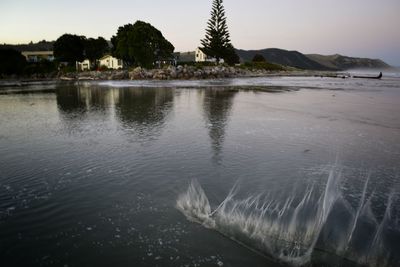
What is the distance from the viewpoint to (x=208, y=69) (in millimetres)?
100625

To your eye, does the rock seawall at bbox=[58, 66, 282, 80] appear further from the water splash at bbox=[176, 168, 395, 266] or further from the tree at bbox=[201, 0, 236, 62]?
the water splash at bbox=[176, 168, 395, 266]

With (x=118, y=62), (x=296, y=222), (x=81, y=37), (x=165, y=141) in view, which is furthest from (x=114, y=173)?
(x=81, y=37)

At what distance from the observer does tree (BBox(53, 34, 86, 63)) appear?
120 m

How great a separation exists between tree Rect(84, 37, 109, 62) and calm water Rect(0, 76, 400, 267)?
121 metres

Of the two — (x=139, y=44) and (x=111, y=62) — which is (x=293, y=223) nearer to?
(x=139, y=44)

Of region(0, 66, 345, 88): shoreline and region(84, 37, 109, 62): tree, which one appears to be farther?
region(84, 37, 109, 62): tree

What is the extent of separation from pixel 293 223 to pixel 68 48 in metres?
132

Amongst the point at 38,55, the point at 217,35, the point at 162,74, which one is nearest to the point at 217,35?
the point at 217,35

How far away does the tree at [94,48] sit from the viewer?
416 ft

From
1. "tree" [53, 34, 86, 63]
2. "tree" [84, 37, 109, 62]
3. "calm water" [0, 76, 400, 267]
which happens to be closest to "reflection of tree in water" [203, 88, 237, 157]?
"calm water" [0, 76, 400, 267]

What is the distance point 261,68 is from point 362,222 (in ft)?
457

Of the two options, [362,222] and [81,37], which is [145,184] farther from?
[81,37]

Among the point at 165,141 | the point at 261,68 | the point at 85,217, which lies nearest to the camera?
the point at 85,217

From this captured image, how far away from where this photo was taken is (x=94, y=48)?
127750 mm
